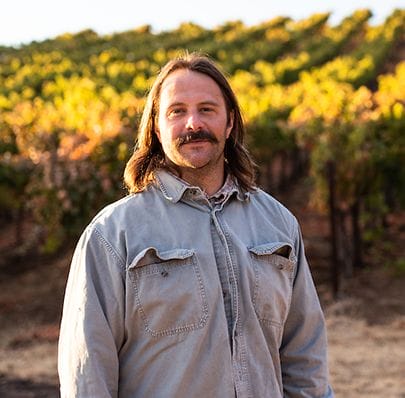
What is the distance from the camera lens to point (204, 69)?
7.48 ft

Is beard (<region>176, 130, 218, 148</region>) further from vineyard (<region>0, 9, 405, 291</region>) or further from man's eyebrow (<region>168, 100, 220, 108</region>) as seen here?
vineyard (<region>0, 9, 405, 291</region>)

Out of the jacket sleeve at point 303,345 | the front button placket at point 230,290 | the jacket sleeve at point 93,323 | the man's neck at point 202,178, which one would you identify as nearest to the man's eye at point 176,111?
the man's neck at point 202,178

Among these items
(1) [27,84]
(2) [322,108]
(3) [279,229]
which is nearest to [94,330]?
(3) [279,229]

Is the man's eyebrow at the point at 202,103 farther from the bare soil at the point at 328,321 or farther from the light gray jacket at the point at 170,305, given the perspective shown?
the bare soil at the point at 328,321

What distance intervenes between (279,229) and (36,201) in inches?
263

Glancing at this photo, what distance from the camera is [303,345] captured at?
7.80 ft

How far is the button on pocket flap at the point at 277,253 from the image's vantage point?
2219mm

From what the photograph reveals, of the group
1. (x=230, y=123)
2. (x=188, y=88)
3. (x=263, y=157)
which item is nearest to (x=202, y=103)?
(x=188, y=88)

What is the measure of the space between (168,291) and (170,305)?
0.13ft

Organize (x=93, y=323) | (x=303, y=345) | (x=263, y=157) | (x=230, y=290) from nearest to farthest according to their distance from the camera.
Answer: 1. (x=93, y=323)
2. (x=230, y=290)
3. (x=303, y=345)
4. (x=263, y=157)

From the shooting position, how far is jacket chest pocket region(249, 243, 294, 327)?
2203mm

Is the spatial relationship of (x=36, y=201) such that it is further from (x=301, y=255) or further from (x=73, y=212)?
(x=301, y=255)

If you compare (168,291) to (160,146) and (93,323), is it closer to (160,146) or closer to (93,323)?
(93,323)

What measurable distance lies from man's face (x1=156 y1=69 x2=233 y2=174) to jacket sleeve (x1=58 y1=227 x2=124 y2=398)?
0.37 meters
